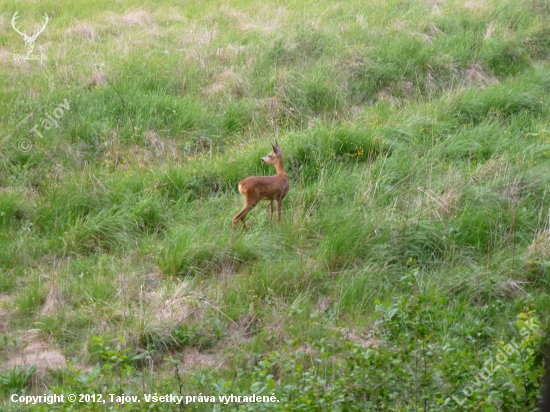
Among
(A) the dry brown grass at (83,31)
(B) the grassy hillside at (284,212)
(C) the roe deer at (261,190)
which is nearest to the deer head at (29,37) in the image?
(B) the grassy hillside at (284,212)

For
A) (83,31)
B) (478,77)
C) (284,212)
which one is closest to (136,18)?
(83,31)

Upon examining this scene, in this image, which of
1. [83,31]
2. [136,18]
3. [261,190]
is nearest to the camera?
[261,190]

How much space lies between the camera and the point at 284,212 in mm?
7055

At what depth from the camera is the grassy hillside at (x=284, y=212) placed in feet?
14.8

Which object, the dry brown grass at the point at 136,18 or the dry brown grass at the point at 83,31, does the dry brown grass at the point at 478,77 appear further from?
the dry brown grass at the point at 83,31

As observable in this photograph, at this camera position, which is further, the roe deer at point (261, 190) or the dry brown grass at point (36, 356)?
the roe deer at point (261, 190)

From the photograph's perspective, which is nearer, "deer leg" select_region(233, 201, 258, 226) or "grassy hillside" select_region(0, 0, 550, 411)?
"grassy hillside" select_region(0, 0, 550, 411)

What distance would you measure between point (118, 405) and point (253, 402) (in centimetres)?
78

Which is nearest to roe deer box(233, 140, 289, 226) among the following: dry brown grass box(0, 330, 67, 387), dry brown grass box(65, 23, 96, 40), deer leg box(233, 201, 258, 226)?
deer leg box(233, 201, 258, 226)

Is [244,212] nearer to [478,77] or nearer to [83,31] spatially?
[478,77]

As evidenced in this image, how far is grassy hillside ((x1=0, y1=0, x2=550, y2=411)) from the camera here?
452cm

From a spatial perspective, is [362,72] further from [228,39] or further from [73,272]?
[73,272]

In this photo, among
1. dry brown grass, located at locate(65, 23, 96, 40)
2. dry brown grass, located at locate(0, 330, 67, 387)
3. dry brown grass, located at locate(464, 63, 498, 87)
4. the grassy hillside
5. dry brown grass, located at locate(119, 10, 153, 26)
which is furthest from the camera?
dry brown grass, located at locate(119, 10, 153, 26)

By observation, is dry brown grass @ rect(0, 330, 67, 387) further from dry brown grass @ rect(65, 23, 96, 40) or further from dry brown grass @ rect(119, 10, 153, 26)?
dry brown grass @ rect(119, 10, 153, 26)
